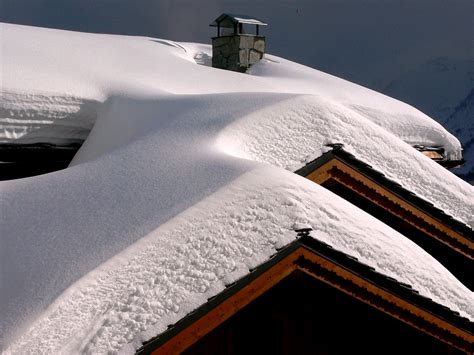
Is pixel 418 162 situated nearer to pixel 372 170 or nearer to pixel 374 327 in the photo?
pixel 372 170

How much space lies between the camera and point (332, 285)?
10.0ft

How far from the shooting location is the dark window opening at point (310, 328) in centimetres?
310

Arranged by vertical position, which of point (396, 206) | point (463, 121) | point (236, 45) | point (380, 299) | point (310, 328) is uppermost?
point (463, 121)

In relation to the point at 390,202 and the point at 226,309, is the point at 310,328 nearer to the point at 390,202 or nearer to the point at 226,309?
the point at 226,309

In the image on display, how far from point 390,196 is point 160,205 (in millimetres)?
2159

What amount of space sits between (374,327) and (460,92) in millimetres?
104304

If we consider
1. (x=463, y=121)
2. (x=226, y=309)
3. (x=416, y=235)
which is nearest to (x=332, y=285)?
(x=226, y=309)

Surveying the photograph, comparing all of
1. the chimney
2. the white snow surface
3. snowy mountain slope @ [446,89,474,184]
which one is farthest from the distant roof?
snowy mountain slope @ [446,89,474,184]

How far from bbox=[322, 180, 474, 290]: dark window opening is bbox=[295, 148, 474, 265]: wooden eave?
64 millimetres

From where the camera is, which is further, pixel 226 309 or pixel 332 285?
pixel 332 285

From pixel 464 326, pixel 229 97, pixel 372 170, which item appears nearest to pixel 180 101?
pixel 229 97

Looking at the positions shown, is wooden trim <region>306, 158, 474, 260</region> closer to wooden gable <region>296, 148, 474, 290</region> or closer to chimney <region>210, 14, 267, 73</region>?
wooden gable <region>296, 148, 474, 290</region>

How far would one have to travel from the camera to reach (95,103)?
235 inches

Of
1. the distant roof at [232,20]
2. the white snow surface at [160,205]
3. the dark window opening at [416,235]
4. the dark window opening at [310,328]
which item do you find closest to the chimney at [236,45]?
the distant roof at [232,20]
